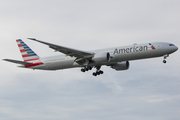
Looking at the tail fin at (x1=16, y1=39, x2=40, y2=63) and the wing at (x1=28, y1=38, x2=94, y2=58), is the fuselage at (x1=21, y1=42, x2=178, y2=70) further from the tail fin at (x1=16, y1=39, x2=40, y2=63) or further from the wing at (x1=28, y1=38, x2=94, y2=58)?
the tail fin at (x1=16, y1=39, x2=40, y2=63)

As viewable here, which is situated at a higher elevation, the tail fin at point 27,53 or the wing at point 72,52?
the tail fin at point 27,53

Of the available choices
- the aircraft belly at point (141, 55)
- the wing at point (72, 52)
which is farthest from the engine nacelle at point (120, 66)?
the aircraft belly at point (141, 55)

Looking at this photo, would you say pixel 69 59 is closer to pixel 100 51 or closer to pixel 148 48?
pixel 100 51

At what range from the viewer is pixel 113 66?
49250 mm

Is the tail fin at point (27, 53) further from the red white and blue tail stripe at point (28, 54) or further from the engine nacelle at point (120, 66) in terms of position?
the engine nacelle at point (120, 66)

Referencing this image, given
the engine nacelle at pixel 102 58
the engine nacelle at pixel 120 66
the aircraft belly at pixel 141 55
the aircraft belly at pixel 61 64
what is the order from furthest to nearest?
the engine nacelle at pixel 120 66
the aircraft belly at pixel 61 64
the engine nacelle at pixel 102 58
the aircraft belly at pixel 141 55

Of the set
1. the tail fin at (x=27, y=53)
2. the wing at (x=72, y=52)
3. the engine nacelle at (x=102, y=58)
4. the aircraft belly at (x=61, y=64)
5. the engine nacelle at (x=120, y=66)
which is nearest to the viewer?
the engine nacelle at (x=102, y=58)

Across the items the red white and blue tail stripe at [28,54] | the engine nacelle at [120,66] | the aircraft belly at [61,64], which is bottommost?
the aircraft belly at [61,64]

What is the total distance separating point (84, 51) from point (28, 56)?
12.3 m

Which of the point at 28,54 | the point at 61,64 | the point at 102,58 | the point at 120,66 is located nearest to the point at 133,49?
the point at 102,58

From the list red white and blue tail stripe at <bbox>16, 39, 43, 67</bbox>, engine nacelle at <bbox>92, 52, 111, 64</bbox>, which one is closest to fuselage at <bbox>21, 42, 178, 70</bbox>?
engine nacelle at <bbox>92, 52, 111, 64</bbox>

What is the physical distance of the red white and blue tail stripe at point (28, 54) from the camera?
48.9m

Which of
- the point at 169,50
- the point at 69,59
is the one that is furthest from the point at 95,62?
the point at 169,50

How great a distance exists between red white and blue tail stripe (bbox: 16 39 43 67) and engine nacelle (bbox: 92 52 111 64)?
10682 mm
